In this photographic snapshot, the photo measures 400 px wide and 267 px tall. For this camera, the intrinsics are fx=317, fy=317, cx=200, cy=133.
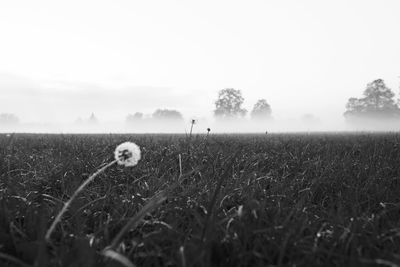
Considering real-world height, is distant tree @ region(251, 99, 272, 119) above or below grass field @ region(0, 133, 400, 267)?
above

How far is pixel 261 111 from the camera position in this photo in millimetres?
137125

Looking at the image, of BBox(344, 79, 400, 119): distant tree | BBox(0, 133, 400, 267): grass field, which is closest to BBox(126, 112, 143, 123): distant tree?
BBox(344, 79, 400, 119): distant tree

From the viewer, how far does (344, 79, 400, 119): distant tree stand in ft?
315

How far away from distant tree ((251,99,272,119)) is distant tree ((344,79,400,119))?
128 feet

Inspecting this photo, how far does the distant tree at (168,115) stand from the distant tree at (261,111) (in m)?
38.2

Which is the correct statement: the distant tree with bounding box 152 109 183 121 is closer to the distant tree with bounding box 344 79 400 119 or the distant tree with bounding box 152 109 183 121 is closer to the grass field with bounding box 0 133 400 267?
the distant tree with bounding box 344 79 400 119

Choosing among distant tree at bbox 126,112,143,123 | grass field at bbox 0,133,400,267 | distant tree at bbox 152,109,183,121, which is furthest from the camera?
distant tree at bbox 126,112,143,123

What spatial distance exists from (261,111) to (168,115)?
151 feet

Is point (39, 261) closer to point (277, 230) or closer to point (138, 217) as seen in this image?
point (138, 217)

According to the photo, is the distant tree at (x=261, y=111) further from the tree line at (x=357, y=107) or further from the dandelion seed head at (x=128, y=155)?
the dandelion seed head at (x=128, y=155)

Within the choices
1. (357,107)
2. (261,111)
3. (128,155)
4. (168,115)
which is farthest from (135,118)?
(128,155)

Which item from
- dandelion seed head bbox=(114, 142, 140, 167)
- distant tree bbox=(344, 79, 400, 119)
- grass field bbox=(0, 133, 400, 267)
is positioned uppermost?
distant tree bbox=(344, 79, 400, 119)

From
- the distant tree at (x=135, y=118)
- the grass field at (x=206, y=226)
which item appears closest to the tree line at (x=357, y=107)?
the distant tree at (x=135, y=118)

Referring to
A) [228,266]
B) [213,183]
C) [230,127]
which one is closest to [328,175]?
[213,183]
